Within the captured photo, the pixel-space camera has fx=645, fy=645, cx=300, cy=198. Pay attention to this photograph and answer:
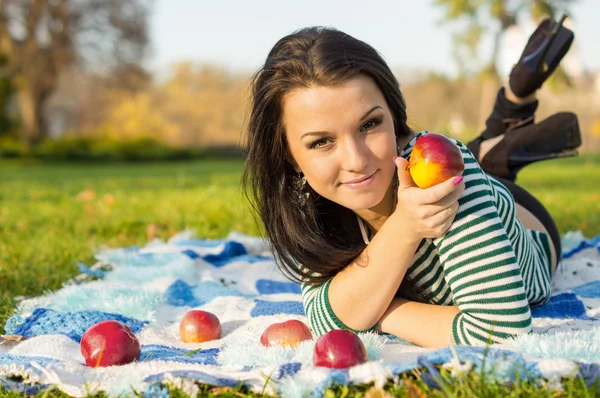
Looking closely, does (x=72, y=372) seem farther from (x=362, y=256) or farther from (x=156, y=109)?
(x=156, y=109)

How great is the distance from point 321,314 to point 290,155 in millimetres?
642

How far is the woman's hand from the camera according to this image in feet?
6.82

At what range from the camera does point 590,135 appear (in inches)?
1538

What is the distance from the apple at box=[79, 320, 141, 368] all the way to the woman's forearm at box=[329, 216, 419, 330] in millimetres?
772

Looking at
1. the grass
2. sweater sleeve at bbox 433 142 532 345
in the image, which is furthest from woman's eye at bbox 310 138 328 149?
the grass

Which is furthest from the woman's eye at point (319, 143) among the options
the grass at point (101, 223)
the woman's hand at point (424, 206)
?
the grass at point (101, 223)

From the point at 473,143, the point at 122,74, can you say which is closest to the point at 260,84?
the point at 473,143

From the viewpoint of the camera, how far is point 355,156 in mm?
2174

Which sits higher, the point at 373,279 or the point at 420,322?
the point at 373,279

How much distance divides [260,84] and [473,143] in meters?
2.13

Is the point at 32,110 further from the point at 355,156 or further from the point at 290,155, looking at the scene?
the point at 355,156

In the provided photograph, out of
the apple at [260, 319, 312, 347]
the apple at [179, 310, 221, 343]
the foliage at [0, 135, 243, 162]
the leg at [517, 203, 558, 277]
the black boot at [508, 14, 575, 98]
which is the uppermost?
the black boot at [508, 14, 575, 98]

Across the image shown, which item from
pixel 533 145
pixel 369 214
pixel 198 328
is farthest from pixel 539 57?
pixel 198 328

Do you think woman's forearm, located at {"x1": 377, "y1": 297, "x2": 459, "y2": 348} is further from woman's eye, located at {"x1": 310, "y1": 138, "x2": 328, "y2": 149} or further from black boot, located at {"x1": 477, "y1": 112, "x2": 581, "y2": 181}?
black boot, located at {"x1": 477, "y1": 112, "x2": 581, "y2": 181}
